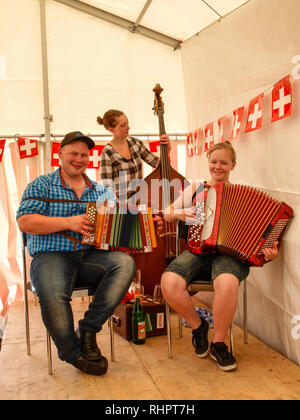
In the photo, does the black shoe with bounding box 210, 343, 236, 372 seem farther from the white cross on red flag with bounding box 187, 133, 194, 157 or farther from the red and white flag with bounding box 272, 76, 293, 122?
the white cross on red flag with bounding box 187, 133, 194, 157

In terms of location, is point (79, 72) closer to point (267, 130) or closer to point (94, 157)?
point (94, 157)

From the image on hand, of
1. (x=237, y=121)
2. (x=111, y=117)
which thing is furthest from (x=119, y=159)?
(x=237, y=121)

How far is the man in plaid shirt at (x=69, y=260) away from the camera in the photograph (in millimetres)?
1990

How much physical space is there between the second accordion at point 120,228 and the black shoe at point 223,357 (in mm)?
601

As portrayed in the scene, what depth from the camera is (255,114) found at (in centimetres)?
249

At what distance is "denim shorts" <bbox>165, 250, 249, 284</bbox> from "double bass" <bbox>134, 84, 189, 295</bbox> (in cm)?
49

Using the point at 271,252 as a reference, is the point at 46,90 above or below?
above

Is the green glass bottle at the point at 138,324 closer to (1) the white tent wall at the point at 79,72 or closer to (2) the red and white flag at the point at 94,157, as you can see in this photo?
(2) the red and white flag at the point at 94,157

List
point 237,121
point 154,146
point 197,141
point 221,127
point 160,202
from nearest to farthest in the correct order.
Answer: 1. point 237,121
2. point 160,202
3. point 221,127
4. point 197,141
5. point 154,146

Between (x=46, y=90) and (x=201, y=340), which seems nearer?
(x=201, y=340)

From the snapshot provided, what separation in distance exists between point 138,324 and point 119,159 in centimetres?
121
